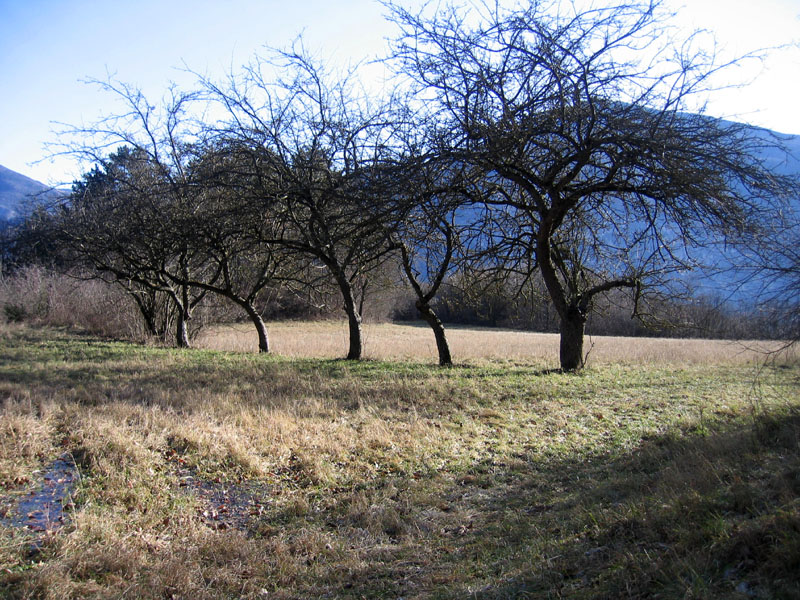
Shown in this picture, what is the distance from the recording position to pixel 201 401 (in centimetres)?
800

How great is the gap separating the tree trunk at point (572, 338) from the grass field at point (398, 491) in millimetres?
3405

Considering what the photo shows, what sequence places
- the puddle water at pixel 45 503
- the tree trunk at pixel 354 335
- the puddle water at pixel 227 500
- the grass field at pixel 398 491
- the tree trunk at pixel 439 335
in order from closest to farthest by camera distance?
the grass field at pixel 398 491 < the puddle water at pixel 45 503 < the puddle water at pixel 227 500 < the tree trunk at pixel 439 335 < the tree trunk at pixel 354 335

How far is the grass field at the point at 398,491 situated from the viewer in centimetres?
321

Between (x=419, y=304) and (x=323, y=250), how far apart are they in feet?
10.1

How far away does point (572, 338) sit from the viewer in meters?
13.0

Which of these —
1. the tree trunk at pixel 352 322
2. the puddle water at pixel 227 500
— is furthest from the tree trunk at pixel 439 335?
the puddle water at pixel 227 500

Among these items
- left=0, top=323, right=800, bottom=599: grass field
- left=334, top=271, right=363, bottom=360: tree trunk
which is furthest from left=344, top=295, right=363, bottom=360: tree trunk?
left=0, top=323, right=800, bottom=599: grass field

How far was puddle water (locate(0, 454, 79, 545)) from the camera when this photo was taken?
415cm

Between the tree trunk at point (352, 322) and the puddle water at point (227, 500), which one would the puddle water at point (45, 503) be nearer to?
the puddle water at point (227, 500)

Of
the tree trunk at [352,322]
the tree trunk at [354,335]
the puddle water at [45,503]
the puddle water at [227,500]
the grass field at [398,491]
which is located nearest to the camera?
the grass field at [398,491]

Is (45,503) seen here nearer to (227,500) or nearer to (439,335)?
(227,500)

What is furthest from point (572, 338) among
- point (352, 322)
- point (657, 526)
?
point (657, 526)

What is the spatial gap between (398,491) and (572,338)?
9.02 metres

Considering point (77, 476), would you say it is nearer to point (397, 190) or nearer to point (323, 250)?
point (397, 190)
